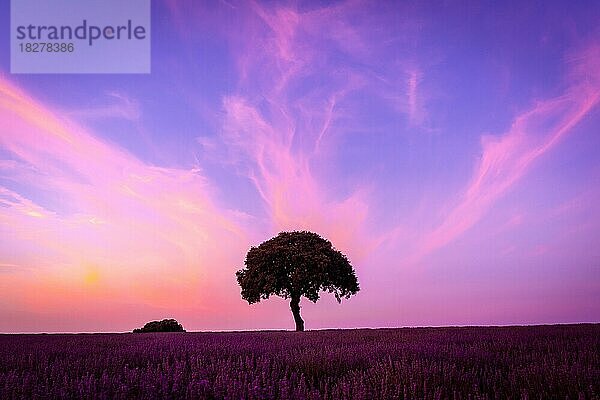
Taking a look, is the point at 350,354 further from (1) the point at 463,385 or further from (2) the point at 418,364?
(1) the point at 463,385

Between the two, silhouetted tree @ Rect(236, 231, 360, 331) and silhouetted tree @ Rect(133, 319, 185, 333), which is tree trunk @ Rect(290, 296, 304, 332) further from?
silhouetted tree @ Rect(133, 319, 185, 333)

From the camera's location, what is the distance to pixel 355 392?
4.11m

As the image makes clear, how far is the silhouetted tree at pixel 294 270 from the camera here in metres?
29.1

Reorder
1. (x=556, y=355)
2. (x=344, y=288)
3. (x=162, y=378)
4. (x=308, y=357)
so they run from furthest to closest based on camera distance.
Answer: (x=344, y=288) < (x=556, y=355) < (x=308, y=357) < (x=162, y=378)

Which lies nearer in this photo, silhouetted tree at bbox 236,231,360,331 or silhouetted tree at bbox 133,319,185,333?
silhouetted tree at bbox 236,231,360,331

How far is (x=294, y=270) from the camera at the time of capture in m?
29.4

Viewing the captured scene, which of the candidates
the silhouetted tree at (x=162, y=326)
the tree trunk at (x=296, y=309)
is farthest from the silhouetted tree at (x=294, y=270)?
the silhouetted tree at (x=162, y=326)

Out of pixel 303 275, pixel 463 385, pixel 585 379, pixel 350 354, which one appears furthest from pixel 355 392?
pixel 303 275

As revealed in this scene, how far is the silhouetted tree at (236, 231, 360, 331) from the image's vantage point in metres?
29.1

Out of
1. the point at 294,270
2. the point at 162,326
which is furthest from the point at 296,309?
the point at 162,326

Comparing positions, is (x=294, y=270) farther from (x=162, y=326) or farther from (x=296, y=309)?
(x=162, y=326)

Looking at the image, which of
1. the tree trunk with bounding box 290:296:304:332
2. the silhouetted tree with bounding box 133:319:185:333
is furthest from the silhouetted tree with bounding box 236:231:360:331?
the silhouetted tree with bounding box 133:319:185:333

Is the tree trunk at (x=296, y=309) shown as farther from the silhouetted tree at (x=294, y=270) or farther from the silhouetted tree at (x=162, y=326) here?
the silhouetted tree at (x=162, y=326)

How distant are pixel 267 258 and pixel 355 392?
84.7 feet
